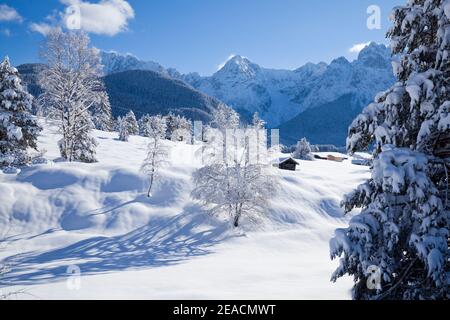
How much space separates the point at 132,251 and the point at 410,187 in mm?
21498

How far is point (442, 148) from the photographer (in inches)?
282

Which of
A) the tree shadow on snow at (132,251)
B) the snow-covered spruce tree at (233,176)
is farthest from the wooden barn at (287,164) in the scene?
the tree shadow on snow at (132,251)

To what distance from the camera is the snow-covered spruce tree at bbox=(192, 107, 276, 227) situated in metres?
30.7

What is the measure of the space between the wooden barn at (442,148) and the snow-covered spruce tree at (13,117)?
101ft

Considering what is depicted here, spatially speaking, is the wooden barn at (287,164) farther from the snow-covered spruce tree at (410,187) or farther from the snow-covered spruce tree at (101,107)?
the snow-covered spruce tree at (410,187)

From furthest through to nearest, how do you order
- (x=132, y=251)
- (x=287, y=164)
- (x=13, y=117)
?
1. (x=287, y=164)
2. (x=13, y=117)
3. (x=132, y=251)

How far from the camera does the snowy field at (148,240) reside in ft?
50.2

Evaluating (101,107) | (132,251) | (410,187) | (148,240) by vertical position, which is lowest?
(132,251)

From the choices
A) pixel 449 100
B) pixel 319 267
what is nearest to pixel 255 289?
pixel 319 267

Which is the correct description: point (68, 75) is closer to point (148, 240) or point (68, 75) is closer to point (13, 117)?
point (13, 117)

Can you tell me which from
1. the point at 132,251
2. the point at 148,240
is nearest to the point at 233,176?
the point at 148,240

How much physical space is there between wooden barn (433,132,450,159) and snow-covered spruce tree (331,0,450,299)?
345 mm

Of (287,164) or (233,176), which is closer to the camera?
(233,176)
